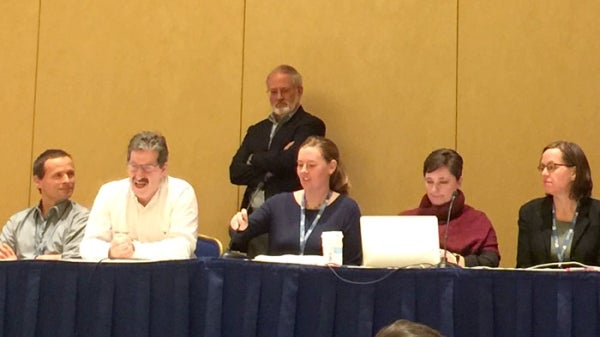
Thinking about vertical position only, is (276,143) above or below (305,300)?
above

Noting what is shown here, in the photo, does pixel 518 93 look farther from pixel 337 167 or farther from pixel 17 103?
pixel 17 103

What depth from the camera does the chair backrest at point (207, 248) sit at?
4.77 metres

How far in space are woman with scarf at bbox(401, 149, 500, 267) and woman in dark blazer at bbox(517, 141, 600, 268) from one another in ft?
0.55

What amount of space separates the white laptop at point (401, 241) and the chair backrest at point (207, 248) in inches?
44.9

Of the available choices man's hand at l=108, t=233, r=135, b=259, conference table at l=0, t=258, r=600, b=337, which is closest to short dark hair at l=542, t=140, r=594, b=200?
conference table at l=0, t=258, r=600, b=337

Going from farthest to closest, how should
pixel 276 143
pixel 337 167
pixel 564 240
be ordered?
pixel 276 143, pixel 337 167, pixel 564 240

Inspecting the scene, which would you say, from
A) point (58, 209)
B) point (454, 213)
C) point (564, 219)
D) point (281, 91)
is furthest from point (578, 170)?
point (58, 209)

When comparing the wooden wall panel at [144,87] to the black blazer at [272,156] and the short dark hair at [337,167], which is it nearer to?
the black blazer at [272,156]

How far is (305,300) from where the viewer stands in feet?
12.6

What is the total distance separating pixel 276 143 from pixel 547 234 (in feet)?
5.55

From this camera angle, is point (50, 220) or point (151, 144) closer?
point (151, 144)

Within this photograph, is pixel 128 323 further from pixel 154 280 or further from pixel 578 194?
pixel 578 194

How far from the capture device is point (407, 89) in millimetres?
5820

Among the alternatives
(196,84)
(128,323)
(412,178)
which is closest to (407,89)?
(412,178)
